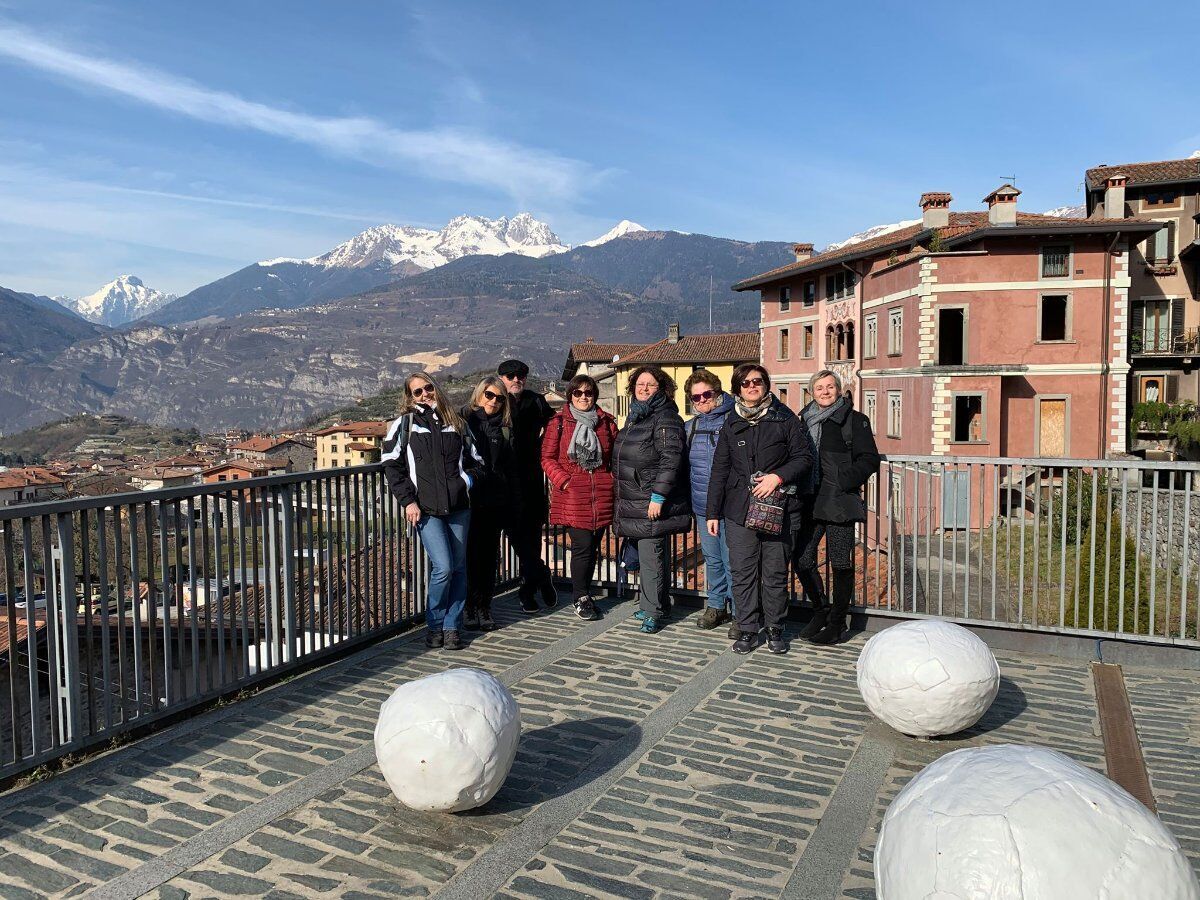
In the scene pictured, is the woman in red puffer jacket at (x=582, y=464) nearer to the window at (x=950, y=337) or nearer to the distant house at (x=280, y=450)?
the window at (x=950, y=337)

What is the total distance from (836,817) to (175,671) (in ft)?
12.1

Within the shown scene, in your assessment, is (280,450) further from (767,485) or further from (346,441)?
(767,485)

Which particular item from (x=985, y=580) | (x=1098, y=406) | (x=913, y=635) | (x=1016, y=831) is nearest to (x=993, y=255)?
(x=1098, y=406)

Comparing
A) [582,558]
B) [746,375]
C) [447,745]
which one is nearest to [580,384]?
[746,375]

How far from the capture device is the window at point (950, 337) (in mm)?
35750

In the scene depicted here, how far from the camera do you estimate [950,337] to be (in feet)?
118

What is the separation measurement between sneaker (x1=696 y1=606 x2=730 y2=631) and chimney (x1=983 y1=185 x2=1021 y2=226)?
33.7 metres

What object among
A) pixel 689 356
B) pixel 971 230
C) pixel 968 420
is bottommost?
pixel 968 420

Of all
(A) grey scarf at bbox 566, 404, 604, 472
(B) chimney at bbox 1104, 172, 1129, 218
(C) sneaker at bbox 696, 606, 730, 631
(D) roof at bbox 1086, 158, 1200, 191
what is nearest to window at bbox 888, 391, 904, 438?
(B) chimney at bbox 1104, 172, 1129, 218

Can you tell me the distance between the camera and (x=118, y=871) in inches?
136

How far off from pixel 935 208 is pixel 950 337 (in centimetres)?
904

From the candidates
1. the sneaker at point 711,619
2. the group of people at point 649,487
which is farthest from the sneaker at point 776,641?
the sneaker at point 711,619

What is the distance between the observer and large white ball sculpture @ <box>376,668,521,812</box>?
383cm

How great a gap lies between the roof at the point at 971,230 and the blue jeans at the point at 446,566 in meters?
32.8
